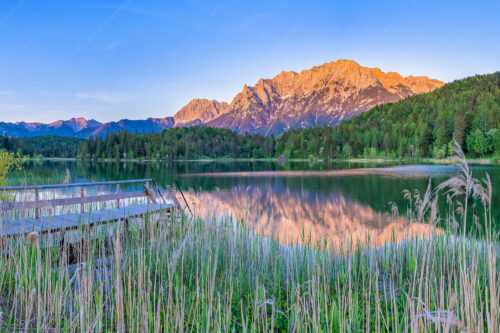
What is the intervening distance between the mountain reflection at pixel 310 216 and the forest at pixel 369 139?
8216cm

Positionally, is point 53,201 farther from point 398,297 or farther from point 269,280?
point 398,297

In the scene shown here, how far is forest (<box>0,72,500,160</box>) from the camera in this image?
94.9 m

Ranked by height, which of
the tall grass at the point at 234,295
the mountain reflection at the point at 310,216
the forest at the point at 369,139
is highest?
the forest at the point at 369,139

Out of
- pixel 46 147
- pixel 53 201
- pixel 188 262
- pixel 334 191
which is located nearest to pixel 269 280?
pixel 188 262

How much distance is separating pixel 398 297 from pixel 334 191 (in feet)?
73.0

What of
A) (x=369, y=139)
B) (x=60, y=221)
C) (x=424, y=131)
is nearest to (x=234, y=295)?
(x=60, y=221)

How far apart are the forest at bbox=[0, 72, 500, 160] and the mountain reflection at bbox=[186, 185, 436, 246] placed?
270 ft

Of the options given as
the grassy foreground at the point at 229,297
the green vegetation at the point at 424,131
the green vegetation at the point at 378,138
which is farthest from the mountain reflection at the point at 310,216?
the green vegetation at the point at 378,138

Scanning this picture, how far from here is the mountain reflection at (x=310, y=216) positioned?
39.7ft

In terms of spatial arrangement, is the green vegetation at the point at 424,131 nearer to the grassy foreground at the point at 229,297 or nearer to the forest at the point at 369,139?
the forest at the point at 369,139

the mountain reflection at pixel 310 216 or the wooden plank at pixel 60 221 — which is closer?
the wooden plank at pixel 60 221

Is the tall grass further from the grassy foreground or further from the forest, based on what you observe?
the forest

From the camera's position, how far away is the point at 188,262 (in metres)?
6.70

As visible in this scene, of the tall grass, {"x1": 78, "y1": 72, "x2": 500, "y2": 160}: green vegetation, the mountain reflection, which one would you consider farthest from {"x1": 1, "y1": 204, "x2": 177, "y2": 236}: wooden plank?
{"x1": 78, "y1": 72, "x2": 500, "y2": 160}: green vegetation
